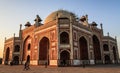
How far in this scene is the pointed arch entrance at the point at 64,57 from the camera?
25812mm

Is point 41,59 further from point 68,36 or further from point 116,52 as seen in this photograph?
point 116,52

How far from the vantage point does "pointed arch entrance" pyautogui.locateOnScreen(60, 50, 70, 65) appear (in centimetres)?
2581

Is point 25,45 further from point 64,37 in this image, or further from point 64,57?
point 64,57

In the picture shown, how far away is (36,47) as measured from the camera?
32031 mm

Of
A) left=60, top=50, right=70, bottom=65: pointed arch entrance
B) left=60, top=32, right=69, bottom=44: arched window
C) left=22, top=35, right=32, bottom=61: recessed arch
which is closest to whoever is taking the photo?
left=60, top=50, right=70, bottom=65: pointed arch entrance

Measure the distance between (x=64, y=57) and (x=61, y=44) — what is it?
286cm

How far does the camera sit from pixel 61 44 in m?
26.4

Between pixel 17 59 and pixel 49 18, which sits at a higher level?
pixel 49 18

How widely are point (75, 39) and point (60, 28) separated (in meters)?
4.06

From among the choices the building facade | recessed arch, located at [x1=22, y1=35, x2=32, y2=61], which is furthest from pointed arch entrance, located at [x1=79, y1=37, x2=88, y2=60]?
recessed arch, located at [x1=22, y1=35, x2=32, y2=61]

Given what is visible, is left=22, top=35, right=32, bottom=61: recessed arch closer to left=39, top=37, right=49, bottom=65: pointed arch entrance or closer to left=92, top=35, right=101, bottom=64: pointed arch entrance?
left=39, top=37, right=49, bottom=65: pointed arch entrance

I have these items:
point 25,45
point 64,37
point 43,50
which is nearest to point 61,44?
point 64,37

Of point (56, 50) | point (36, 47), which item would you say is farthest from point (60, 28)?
point (36, 47)

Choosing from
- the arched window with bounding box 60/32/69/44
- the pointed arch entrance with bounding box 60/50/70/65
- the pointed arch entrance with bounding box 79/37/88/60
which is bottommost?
Answer: the pointed arch entrance with bounding box 60/50/70/65
